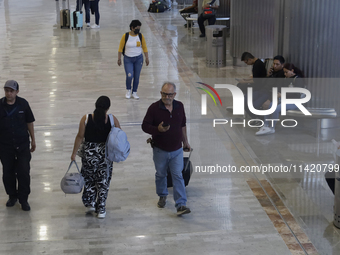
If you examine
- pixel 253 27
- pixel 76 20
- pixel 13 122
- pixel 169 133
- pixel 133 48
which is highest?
pixel 76 20

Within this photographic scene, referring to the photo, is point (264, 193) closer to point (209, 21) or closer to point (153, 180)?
point (153, 180)

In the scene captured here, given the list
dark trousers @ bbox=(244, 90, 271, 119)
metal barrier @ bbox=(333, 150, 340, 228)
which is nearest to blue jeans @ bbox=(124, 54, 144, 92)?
dark trousers @ bbox=(244, 90, 271, 119)

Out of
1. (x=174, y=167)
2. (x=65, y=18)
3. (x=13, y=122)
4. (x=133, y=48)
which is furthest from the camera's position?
(x=65, y=18)

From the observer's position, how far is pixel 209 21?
17.4 meters

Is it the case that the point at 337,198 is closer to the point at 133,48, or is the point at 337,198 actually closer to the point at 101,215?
the point at 101,215

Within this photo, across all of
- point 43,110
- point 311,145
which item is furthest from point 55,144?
point 311,145

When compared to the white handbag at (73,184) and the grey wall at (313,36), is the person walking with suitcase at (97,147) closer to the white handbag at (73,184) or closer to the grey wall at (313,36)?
the white handbag at (73,184)

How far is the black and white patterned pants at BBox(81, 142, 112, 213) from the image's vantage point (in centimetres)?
580

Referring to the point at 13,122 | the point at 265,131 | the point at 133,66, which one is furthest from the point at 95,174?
the point at 133,66

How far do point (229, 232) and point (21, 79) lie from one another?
28.8 ft

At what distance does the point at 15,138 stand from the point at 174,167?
1859mm

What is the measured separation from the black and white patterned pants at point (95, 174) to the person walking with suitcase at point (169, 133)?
1.90ft

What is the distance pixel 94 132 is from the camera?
576cm

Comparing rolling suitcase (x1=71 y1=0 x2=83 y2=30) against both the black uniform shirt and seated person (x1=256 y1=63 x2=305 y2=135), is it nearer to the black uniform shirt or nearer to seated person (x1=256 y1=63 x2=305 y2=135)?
seated person (x1=256 y1=63 x2=305 y2=135)
